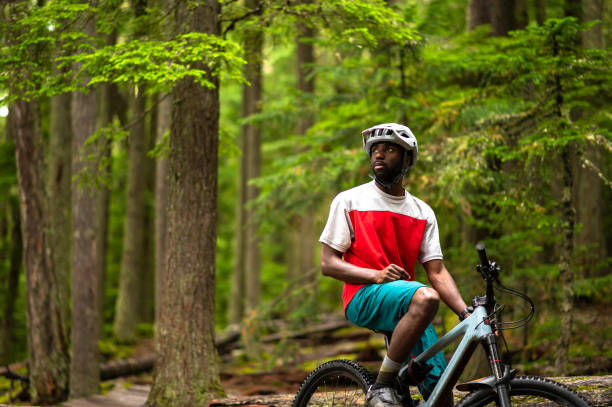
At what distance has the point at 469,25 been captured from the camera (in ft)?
33.8

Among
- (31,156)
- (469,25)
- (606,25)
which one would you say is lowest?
(31,156)

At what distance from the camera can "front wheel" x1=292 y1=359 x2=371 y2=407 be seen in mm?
3854

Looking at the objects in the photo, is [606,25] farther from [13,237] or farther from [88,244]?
[13,237]

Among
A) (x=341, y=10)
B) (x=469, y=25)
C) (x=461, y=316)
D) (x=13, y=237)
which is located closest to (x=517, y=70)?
(x=341, y=10)

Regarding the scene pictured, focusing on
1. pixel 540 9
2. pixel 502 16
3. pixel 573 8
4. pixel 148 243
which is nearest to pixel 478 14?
pixel 502 16

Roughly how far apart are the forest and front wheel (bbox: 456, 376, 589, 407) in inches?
148

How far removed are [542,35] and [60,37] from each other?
16.4 feet

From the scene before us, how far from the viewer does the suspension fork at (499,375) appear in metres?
3.01

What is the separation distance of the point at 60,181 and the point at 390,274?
9843 millimetres

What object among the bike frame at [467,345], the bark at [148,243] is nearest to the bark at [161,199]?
the bark at [148,243]

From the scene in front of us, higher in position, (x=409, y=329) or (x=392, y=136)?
(x=392, y=136)

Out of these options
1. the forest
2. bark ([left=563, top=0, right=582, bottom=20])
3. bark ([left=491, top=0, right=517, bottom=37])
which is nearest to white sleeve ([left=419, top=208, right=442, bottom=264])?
the forest

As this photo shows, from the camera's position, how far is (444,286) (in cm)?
367

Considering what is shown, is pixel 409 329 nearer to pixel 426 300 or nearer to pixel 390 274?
pixel 426 300
